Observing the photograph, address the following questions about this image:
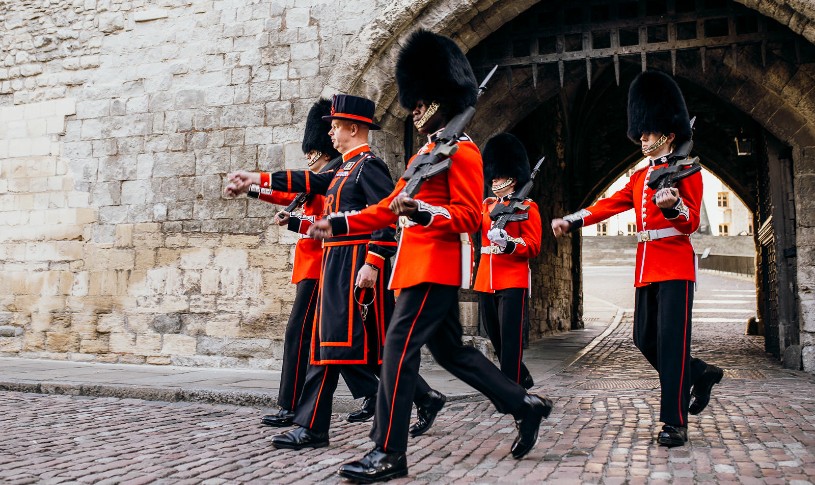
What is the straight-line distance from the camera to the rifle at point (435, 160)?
3.35 m

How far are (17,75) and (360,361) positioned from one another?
22.6 feet

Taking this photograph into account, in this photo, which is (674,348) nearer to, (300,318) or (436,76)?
(436,76)

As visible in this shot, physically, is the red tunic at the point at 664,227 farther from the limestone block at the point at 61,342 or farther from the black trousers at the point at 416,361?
the limestone block at the point at 61,342

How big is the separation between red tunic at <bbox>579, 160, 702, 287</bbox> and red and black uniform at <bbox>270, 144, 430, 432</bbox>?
3.82 feet

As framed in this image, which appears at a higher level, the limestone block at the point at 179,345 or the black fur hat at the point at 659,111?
the black fur hat at the point at 659,111

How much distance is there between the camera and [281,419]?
459 centimetres

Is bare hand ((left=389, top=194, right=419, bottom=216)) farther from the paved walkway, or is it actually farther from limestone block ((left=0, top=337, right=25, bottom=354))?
limestone block ((left=0, top=337, right=25, bottom=354))

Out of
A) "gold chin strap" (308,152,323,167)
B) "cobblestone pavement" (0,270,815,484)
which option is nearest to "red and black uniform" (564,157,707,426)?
"cobblestone pavement" (0,270,815,484)

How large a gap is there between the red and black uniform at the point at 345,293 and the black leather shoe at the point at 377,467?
72cm

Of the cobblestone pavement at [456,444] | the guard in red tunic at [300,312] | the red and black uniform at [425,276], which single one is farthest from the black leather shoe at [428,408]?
the red and black uniform at [425,276]

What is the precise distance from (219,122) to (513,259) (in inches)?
150

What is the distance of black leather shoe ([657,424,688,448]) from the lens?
3.88 metres

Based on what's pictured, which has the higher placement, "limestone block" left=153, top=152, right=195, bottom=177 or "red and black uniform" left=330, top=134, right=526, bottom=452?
"limestone block" left=153, top=152, right=195, bottom=177

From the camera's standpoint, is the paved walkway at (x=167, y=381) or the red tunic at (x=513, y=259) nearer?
the red tunic at (x=513, y=259)
